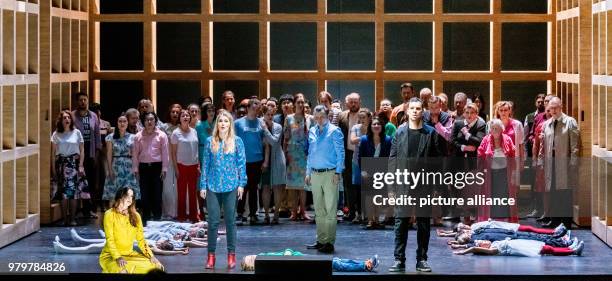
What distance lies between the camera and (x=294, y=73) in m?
21.4

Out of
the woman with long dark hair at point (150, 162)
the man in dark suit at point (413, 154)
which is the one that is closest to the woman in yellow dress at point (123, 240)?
the man in dark suit at point (413, 154)

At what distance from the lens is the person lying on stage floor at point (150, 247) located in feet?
52.4

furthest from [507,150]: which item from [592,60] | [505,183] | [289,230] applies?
[289,230]

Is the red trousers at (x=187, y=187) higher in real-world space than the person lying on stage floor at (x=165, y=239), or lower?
higher

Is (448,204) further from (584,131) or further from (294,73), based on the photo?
(294,73)

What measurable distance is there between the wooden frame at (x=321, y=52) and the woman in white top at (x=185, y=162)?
2.66 m

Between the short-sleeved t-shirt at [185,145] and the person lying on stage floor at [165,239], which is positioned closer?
the person lying on stage floor at [165,239]

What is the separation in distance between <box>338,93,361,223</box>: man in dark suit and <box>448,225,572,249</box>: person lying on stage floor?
7.91 feet

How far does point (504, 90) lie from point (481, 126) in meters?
3.14

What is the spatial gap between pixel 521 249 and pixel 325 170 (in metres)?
2.45

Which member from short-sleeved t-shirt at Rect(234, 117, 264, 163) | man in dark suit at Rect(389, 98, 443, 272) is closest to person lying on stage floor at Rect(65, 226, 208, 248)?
short-sleeved t-shirt at Rect(234, 117, 264, 163)

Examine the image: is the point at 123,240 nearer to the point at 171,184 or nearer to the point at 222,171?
the point at 222,171

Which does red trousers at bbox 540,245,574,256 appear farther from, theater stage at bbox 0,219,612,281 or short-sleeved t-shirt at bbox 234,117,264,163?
short-sleeved t-shirt at bbox 234,117,264,163

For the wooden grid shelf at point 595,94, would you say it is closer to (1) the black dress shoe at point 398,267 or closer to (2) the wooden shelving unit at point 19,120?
(1) the black dress shoe at point 398,267
